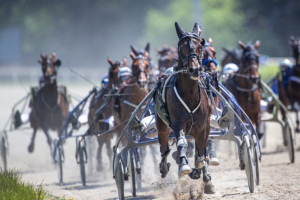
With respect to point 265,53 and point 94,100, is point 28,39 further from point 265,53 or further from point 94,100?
point 94,100

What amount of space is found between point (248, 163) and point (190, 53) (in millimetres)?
1681

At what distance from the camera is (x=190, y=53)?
6.71 meters

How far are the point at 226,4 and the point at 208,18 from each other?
87.0 inches

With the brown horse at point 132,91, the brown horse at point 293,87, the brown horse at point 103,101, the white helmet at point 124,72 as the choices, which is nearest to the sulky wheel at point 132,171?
the brown horse at point 132,91

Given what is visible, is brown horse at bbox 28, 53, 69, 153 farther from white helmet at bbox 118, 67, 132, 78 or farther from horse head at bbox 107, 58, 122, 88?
white helmet at bbox 118, 67, 132, 78

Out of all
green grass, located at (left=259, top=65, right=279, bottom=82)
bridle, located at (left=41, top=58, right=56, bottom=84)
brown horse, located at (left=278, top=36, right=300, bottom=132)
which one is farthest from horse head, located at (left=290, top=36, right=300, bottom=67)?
green grass, located at (left=259, top=65, right=279, bottom=82)

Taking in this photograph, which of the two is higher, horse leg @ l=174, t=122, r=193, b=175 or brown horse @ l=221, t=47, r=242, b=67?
brown horse @ l=221, t=47, r=242, b=67

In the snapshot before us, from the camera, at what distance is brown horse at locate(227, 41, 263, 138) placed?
1054 centimetres

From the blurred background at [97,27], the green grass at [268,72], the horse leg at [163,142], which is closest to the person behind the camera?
the horse leg at [163,142]

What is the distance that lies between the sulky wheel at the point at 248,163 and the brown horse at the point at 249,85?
2.79 metres

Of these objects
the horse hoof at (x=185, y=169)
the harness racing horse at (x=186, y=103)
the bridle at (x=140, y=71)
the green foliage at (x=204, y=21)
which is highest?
the green foliage at (x=204, y=21)

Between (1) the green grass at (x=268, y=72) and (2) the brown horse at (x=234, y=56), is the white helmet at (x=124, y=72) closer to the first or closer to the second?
(2) the brown horse at (x=234, y=56)

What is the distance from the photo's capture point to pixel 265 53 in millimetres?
35094

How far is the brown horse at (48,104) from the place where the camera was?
13.1 meters
